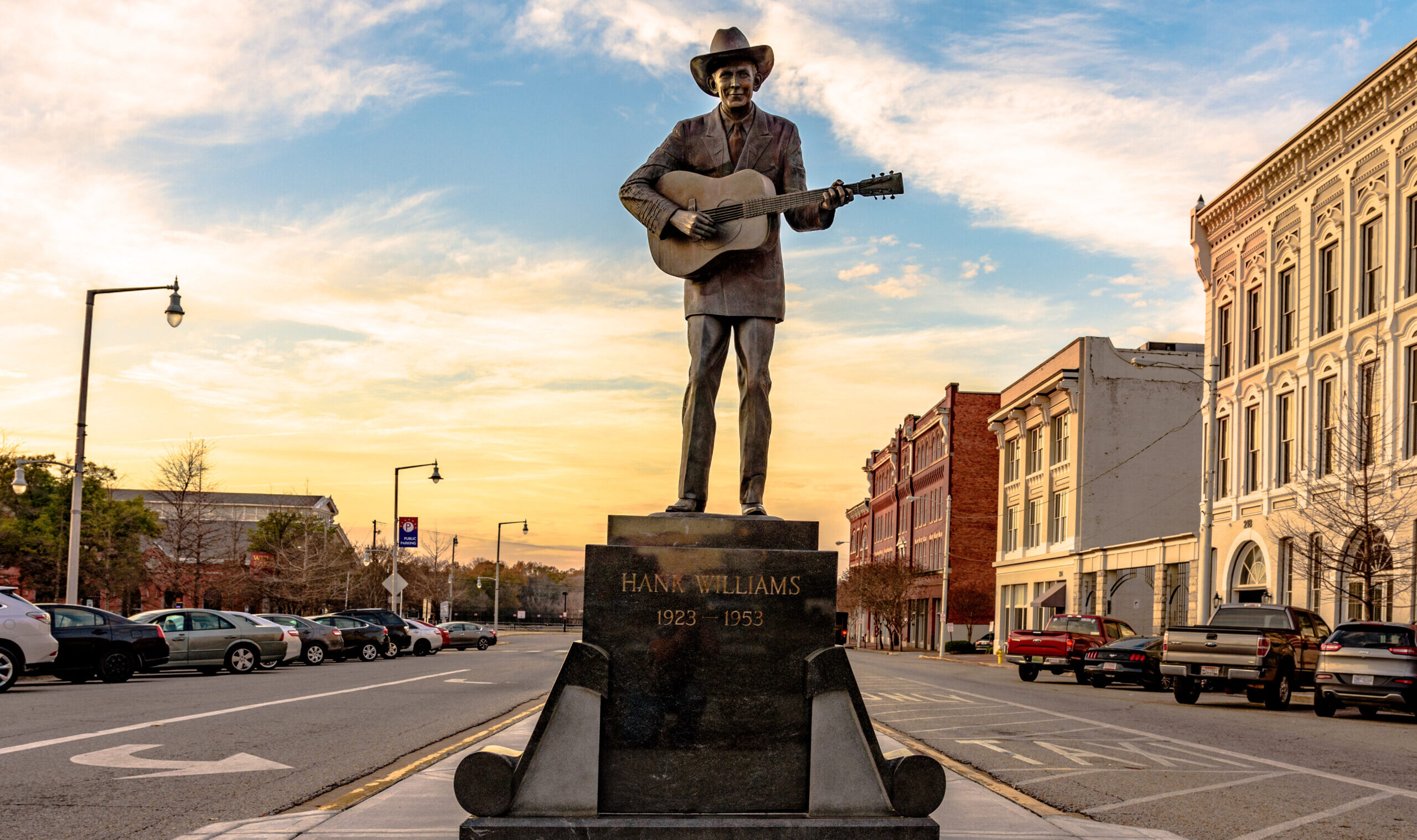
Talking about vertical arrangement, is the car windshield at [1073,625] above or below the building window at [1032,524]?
below

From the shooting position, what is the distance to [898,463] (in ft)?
288

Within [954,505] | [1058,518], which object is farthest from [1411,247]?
[954,505]

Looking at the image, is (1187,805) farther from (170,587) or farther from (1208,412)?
(170,587)

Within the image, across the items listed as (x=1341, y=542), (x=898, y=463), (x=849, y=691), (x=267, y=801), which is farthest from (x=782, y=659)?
(x=898, y=463)

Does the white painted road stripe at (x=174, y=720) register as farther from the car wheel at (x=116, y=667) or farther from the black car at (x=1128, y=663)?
the black car at (x=1128, y=663)

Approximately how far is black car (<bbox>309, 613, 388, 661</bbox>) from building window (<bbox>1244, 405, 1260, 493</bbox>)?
87.0 ft

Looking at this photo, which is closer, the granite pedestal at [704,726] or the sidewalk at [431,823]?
the granite pedestal at [704,726]

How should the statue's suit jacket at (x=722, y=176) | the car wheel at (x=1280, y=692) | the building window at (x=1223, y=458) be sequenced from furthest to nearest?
the building window at (x=1223, y=458), the car wheel at (x=1280, y=692), the statue's suit jacket at (x=722, y=176)

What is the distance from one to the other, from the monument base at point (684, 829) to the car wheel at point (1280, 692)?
18249mm

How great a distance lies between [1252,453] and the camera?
3712 cm

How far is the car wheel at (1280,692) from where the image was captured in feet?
70.5

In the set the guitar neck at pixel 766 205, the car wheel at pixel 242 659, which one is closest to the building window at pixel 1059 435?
the car wheel at pixel 242 659

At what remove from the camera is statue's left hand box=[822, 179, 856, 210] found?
22.9 ft

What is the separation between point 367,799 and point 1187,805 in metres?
5.67
